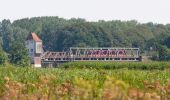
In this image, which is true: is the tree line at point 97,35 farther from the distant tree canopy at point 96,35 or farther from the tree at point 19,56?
the tree at point 19,56

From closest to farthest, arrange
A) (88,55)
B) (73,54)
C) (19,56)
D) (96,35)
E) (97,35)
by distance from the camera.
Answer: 1. (19,56)
2. (88,55)
3. (73,54)
4. (97,35)
5. (96,35)

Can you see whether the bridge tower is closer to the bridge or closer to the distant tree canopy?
the bridge

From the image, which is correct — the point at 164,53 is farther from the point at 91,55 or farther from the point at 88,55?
the point at 88,55

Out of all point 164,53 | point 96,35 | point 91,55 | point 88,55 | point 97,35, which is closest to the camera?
point 164,53

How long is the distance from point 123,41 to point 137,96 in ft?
386

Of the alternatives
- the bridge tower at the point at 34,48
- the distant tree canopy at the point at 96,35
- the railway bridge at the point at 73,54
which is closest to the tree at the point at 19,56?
the bridge tower at the point at 34,48

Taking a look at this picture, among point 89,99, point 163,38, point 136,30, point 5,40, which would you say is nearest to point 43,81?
point 89,99

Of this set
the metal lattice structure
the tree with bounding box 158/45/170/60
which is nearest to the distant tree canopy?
the metal lattice structure

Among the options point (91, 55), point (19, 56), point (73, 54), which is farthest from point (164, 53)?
point (19, 56)

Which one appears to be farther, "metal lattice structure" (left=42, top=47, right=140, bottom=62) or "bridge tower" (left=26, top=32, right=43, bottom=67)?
"metal lattice structure" (left=42, top=47, right=140, bottom=62)

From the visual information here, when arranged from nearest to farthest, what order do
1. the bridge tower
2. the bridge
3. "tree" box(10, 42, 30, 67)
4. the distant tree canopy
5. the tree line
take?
"tree" box(10, 42, 30, 67) < the bridge tower < the bridge < the tree line < the distant tree canopy

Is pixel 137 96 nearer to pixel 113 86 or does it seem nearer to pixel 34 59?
pixel 113 86

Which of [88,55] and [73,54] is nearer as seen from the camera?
[88,55]

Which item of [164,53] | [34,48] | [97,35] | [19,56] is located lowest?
[19,56]
